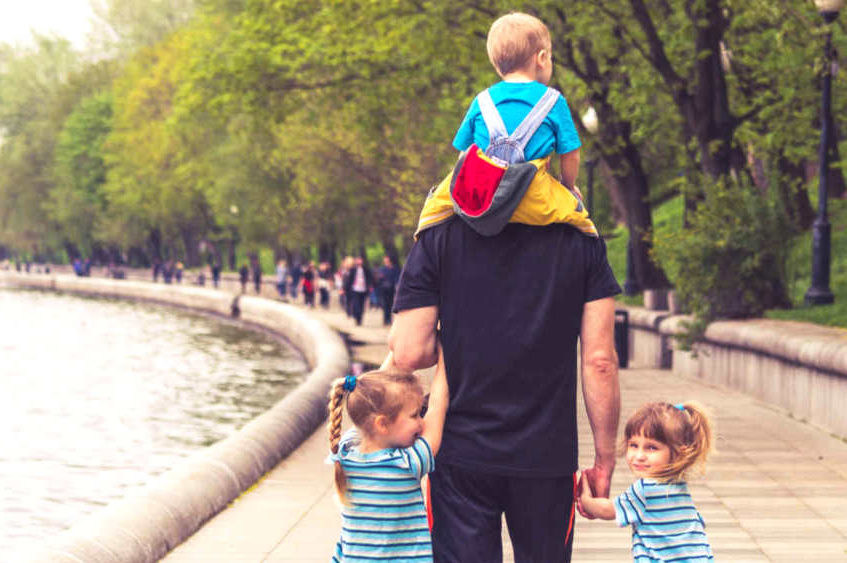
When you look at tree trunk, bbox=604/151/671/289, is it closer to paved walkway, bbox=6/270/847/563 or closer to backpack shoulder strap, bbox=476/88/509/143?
paved walkway, bbox=6/270/847/563

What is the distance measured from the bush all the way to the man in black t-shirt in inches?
503

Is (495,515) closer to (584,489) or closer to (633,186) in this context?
(584,489)

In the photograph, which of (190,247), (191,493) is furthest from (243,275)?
(191,493)

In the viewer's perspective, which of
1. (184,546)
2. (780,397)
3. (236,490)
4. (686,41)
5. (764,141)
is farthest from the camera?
(686,41)

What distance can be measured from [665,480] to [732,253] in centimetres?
1251

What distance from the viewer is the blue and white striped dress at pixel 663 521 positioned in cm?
420

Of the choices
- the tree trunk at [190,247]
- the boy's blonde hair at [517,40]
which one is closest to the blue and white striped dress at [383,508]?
the boy's blonde hair at [517,40]

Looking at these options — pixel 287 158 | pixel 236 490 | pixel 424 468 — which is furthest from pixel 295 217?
pixel 424 468

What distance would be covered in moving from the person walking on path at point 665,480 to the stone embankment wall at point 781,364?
7129 mm

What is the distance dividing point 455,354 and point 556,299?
1.02 ft

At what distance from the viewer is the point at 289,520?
7.95 m

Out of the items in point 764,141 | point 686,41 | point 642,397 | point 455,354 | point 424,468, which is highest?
point 686,41

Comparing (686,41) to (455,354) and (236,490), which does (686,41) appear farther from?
(455,354)

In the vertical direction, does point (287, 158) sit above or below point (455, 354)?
above
